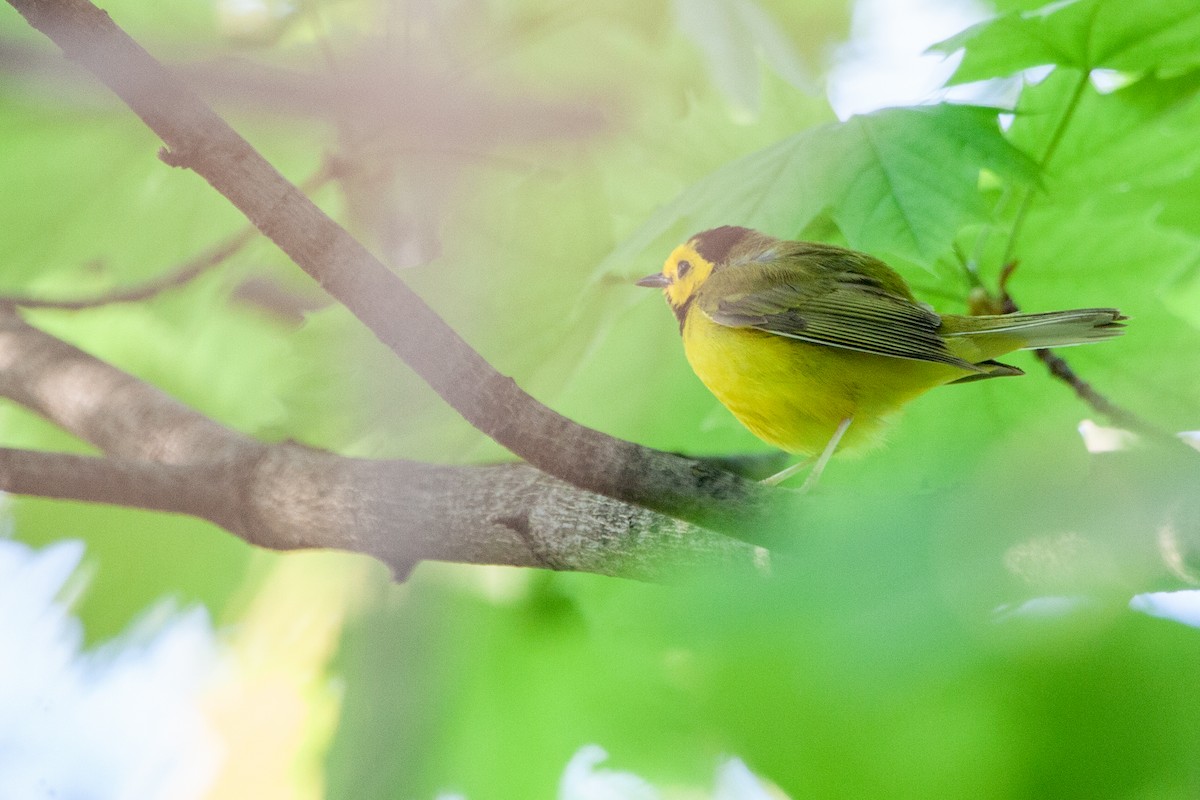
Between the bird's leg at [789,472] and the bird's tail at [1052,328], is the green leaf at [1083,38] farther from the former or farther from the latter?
the bird's leg at [789,472]

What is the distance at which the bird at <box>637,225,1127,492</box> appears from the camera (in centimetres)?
66

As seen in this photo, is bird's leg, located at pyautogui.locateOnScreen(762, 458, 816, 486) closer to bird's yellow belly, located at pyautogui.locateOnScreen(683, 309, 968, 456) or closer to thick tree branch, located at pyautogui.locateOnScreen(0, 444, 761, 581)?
bird's yellow belly, located at pyautogui.locateOnScreen(683, 309, 968, 456)

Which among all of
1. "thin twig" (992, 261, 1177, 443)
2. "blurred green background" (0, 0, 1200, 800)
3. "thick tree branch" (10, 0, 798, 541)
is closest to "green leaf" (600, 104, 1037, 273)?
"blurred green background" (0, 0, 1200, 800)

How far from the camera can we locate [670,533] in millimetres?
542

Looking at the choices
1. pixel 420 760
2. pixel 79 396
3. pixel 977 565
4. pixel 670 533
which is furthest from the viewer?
pixel 79 396

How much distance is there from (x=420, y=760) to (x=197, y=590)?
0.29 m

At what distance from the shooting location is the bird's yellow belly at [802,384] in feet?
2.22

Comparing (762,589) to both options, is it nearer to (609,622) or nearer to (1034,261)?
(609,622)

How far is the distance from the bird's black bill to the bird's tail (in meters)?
0.21

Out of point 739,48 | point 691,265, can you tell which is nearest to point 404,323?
point 691,265

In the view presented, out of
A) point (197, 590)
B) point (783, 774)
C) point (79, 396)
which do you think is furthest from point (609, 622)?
point (79, 396)

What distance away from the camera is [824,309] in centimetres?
72

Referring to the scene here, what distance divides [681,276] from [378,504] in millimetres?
288

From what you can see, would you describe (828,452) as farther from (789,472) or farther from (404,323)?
(404,323)
